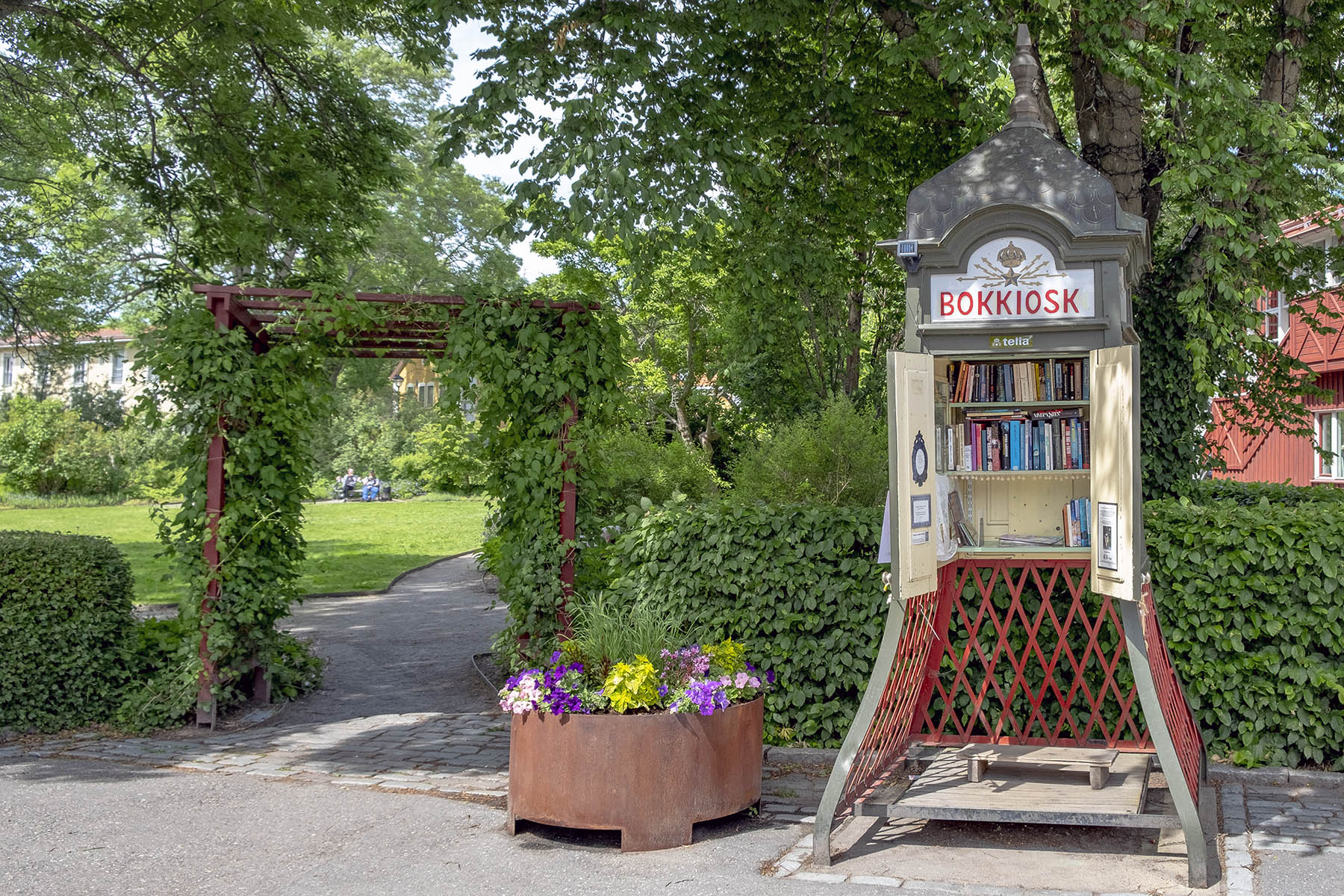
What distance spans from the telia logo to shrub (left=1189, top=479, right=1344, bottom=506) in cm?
387

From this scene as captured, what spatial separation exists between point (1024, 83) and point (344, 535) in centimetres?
2526

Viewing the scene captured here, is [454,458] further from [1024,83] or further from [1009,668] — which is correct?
[1024,83]

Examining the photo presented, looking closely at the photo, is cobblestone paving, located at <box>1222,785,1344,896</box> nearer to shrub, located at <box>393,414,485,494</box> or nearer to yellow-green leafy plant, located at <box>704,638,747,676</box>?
yellow-green leafy plant, located at <box>704,638,747,676</box>

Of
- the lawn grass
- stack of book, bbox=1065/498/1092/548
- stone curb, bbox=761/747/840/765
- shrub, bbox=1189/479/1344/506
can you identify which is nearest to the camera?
stack of book, bbox=1065/498/1092/548

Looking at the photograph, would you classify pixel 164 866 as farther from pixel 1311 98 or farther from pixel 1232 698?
pixel 1311 98

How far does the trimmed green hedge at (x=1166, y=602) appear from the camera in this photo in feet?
21.7

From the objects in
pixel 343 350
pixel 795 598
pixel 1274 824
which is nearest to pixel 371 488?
pixel 343 350

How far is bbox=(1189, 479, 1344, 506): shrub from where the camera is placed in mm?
9359

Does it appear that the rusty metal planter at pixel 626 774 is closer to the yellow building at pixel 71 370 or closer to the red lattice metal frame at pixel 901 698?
the red lattice metal frame at pixel 901 698

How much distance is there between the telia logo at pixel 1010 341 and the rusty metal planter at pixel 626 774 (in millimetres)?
2398

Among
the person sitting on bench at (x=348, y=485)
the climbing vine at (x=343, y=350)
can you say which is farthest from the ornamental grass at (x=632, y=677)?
the person sitting on bench at (x=348, y=485)

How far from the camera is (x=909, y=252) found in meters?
5.77

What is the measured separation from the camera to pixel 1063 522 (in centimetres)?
661

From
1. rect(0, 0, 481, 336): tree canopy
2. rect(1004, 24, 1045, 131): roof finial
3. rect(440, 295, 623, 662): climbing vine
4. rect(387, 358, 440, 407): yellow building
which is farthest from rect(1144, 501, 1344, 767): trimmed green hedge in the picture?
rect(387, 358, 440, 407): yellow building
